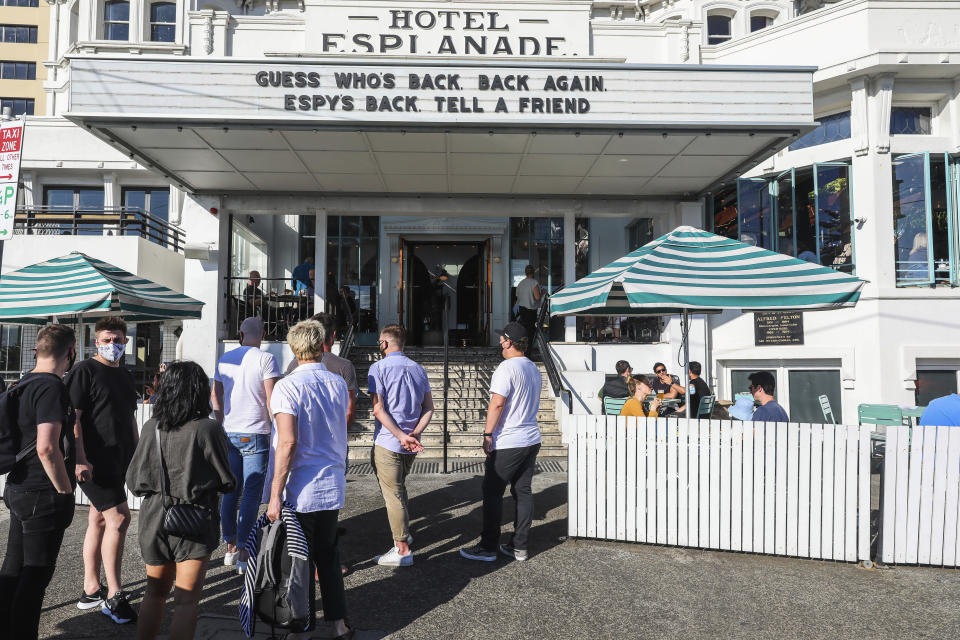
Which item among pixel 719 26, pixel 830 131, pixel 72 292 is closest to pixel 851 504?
pixel 72 292

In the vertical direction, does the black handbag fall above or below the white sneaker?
above

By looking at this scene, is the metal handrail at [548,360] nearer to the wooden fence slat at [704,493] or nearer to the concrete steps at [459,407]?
the concrete steps at [459,407]

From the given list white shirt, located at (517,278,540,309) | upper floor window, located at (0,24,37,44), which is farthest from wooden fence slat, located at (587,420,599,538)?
upper floor window, located at (0,24,37,44)

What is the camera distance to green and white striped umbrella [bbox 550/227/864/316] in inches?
202

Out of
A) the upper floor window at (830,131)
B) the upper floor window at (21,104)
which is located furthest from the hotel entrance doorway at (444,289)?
the upper floor window at (21,104)

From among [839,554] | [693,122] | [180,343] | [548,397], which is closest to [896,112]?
[693,122]

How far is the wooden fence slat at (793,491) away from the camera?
16.0 ft

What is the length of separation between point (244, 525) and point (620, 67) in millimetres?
7614

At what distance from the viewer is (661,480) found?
5.15 metres

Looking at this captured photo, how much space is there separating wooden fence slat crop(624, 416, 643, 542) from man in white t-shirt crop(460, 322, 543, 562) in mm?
928

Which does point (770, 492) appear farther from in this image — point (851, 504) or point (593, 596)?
point (593, 596)

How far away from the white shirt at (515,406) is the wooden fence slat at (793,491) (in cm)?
205

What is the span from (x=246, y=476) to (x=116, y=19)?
20259mm

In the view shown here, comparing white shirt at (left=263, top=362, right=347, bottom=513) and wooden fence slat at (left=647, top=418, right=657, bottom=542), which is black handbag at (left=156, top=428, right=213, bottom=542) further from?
wooden fence slat at (left=647, top=418, right=657, bottom=542)
